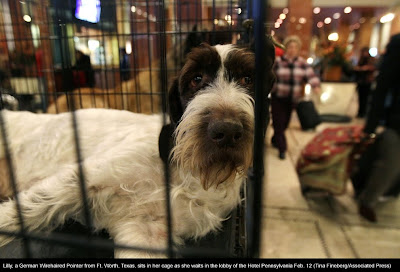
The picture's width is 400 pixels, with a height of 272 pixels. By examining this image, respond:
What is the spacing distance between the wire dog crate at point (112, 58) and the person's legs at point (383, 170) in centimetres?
132

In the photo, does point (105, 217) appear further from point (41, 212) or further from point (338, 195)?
point (338, 195)

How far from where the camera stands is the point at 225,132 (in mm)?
961

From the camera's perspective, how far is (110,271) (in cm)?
98

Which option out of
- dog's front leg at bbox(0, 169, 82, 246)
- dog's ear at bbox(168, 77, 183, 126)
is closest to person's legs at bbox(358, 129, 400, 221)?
dog's ear at bbox(168, 77, 183, 126)

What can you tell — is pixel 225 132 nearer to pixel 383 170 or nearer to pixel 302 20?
pixel 383 170

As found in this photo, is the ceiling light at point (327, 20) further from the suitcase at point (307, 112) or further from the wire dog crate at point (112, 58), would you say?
the wire dog crate at point (112, 58)

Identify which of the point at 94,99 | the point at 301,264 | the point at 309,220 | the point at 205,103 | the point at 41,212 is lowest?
the point at 309,220

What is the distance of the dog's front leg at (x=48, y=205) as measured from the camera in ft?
4.15

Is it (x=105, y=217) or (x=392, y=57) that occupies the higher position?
(x=392, y=57)

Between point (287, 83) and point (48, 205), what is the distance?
3161 mm

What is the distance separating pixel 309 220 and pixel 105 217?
1523 mm

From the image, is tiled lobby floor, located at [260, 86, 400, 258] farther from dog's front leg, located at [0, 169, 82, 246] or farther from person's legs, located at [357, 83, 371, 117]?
person's legs, located at [357, 83, 371, 117]

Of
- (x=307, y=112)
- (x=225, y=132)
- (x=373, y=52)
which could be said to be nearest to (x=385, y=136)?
(x=307, y=112)

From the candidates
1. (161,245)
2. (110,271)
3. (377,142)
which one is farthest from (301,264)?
(377,142)
